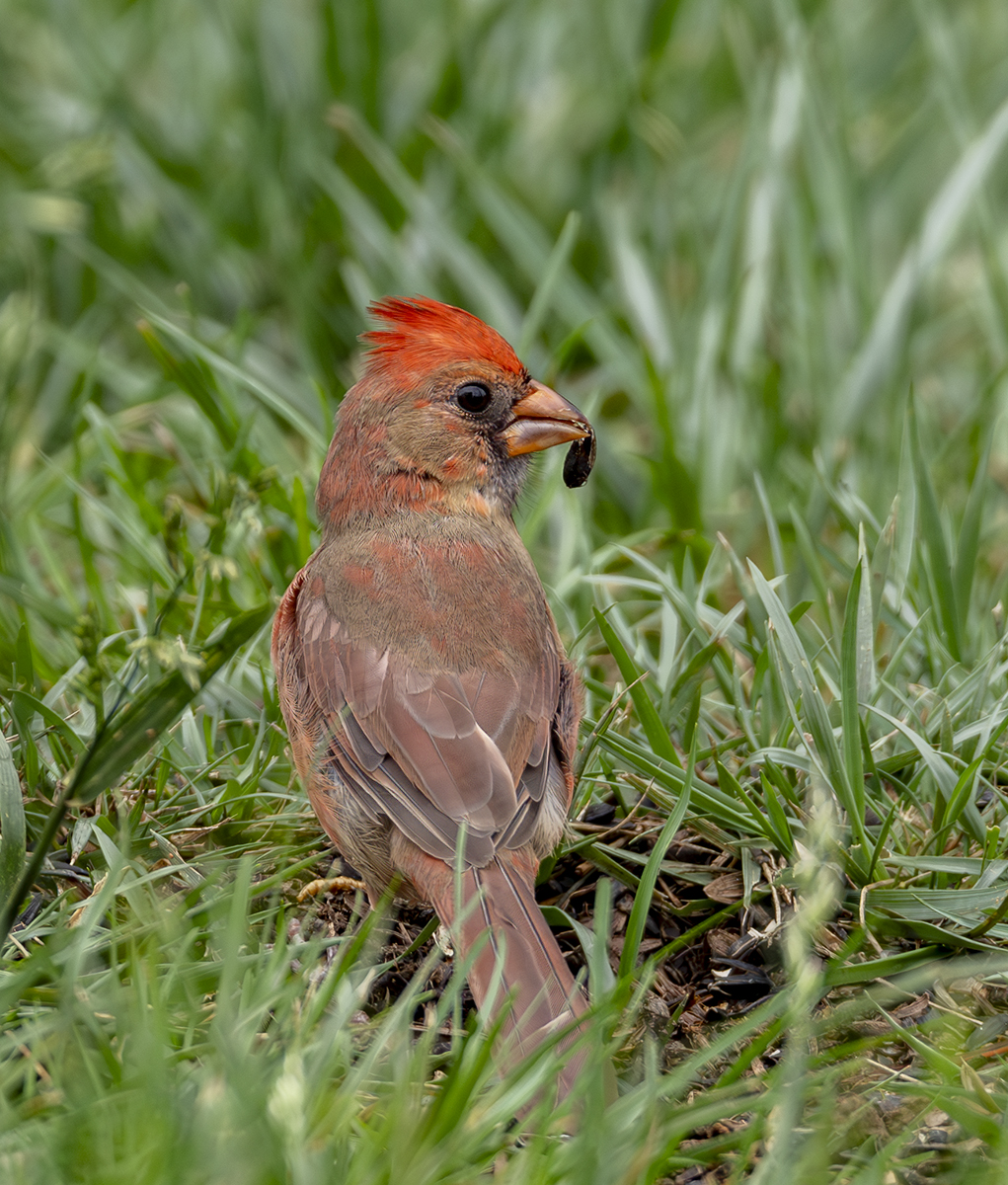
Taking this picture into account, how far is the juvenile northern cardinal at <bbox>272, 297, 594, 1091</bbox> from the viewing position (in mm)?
2973

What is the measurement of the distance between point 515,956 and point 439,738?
589mm

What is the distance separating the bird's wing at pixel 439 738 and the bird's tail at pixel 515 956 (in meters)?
0.06

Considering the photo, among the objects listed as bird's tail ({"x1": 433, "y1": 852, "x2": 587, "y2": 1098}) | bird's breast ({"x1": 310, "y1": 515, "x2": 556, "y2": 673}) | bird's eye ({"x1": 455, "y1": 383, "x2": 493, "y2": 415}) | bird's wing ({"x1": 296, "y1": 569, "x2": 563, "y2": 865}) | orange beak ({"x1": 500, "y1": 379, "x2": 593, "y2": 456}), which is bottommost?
bird's tail ({"x1": 433, "y1": 852, "x2": 587, "y2": 1098})

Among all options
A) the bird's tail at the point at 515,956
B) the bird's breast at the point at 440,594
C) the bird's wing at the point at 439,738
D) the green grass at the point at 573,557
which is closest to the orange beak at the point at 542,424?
the bird's breast at the point at 440,594

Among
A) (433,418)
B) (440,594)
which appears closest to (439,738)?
(440,594)

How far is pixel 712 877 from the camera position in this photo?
325 centimetres

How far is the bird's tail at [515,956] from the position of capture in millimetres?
2541

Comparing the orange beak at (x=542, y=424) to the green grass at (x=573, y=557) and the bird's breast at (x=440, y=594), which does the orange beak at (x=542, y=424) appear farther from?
the green grass at (x=573, y=557)

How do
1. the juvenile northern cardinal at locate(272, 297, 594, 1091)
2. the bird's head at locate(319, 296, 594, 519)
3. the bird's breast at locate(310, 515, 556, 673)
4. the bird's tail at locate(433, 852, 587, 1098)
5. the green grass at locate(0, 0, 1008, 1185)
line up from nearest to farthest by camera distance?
1. the green grass at locate(0, 0, 1008, 1185)
2. the bird's tail at locate(433, 852, 587, 1098)
3. the juvenile northern cardinal at locate(272, 297, 594, 1091)
4. the bird's breast at locate(310, 515, 556, 673)
5. the bird's head at locate(319, 296, 594, 519)

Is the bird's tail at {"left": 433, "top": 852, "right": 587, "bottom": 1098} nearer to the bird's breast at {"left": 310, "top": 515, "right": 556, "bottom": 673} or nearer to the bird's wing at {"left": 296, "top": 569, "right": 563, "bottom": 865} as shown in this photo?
the bird's wing at {"left": 296, "top": 569, "right": 563, "bottom": 865}

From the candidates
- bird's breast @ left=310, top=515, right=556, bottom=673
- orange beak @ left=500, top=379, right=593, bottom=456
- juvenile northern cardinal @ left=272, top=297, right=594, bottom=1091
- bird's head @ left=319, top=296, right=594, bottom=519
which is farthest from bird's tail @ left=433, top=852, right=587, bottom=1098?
orange beak @ left=500, top=379, right=593, bottom=456

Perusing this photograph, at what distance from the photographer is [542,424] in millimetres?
3887

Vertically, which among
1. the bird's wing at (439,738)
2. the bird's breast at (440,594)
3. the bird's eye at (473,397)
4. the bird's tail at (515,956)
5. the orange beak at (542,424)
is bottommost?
the bird's tail at (515,956)

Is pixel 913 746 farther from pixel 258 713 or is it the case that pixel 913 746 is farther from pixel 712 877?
pixel 258 713
